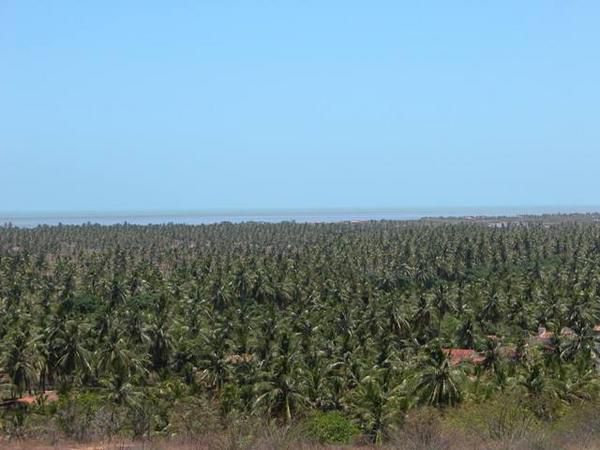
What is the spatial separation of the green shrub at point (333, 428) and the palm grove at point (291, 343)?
1619 millimetres

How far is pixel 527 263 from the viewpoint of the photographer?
144750mm

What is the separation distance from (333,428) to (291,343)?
69.4ft

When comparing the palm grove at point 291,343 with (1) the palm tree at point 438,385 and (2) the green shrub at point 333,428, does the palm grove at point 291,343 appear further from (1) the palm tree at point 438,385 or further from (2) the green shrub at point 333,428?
(2) the green shrub at point 333,428

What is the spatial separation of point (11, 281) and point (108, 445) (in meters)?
84.7

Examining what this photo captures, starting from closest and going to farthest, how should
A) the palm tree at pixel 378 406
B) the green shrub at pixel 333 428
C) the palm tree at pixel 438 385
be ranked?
the green shrub at pixel 333 428, the palm tree at pixel 378 406, the palm tree at pixel 438 385

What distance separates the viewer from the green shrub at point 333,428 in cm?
4794

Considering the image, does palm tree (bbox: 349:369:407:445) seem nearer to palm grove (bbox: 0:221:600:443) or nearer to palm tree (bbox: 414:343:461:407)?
palm grove (bbox: 0:221:600:443)

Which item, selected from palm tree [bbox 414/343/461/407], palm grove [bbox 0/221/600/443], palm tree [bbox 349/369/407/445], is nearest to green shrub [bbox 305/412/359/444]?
palm tree [bbox 349/369/407/445]

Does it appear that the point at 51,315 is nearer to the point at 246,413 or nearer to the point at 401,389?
the point at 246,413

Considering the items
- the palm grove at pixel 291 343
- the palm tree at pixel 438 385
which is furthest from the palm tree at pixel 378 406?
the palm tree at pixel 438 385

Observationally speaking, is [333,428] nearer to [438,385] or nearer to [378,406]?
[378,406]

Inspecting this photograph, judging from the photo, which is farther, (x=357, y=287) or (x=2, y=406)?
(x=357, y=287)

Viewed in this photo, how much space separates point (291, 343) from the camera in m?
70.7

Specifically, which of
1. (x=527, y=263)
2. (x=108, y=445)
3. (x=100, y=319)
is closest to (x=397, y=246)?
(x=527, y=263)
